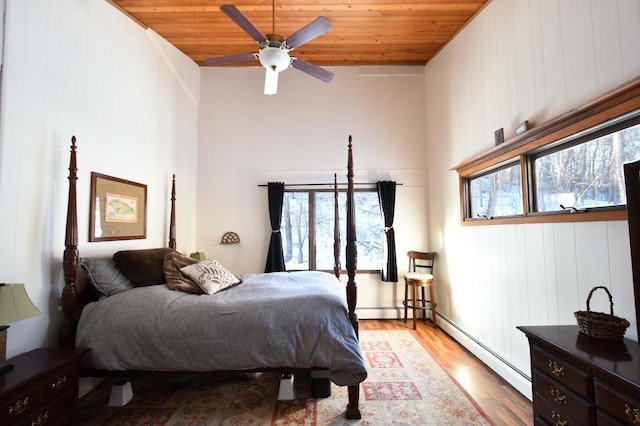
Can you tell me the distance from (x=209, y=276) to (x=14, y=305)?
3.80 ft

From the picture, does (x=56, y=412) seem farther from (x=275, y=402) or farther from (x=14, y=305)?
(x=275, y=402)

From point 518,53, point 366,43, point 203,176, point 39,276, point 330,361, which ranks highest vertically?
point 366,43

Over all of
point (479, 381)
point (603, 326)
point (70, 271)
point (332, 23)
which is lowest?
point (479, 381)

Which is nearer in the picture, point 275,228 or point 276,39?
point 276,39

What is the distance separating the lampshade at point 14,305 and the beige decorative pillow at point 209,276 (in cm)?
98

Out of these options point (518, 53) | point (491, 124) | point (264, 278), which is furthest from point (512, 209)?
point (264, 278)

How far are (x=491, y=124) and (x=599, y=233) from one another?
1452 mm

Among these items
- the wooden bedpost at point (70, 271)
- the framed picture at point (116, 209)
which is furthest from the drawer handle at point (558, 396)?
the framed picture at point (116, 209)

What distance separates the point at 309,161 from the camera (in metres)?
4.32

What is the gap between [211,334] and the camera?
189 cm

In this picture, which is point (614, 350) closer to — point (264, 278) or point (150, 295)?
point (264, 278)

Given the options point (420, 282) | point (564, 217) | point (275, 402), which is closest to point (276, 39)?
point (564, 217)

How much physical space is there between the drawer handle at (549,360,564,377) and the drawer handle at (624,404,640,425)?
0.94 ft

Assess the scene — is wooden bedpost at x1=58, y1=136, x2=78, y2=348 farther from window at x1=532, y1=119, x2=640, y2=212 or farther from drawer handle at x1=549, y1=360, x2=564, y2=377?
window at x1=532, y1=119, x2=640, y2=212
